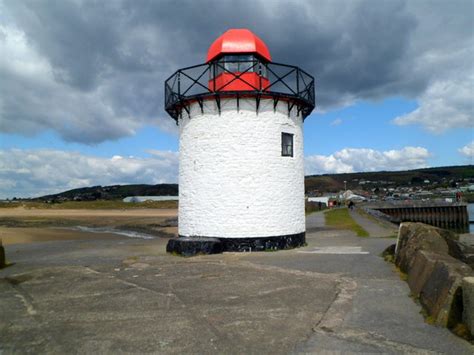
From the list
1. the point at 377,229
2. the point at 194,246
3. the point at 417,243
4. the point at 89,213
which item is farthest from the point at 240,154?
the point at 89,213

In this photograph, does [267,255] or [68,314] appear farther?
[267,255]

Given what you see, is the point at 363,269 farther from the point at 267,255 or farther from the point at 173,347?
the point at 173,347

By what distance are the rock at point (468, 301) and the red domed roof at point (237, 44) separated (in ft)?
36.3

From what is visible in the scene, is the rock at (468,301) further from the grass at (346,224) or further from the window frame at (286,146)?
the grass at (346,224)

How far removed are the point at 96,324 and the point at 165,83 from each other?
1093cm

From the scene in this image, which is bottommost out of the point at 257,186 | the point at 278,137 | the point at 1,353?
the point at 1,353

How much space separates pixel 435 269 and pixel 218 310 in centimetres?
349

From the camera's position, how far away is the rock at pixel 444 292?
16.8ft

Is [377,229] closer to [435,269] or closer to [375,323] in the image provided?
[435,269]

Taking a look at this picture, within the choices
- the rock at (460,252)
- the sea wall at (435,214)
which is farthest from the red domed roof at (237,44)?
the sea wall at (435,214)

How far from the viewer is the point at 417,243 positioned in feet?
27.5

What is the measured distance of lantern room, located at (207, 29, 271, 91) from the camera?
45.5 feet

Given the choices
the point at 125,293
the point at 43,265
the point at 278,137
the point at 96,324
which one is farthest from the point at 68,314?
the point at 278,137

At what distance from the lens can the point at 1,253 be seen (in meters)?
11.6
